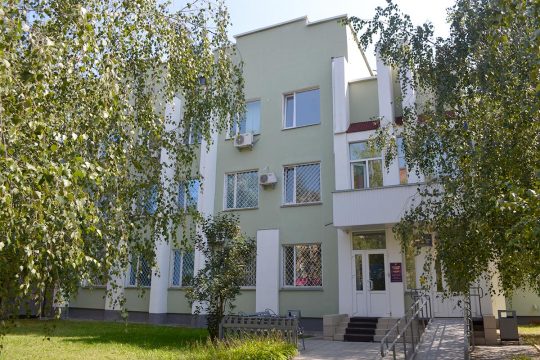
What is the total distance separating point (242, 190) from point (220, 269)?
6.59 metres

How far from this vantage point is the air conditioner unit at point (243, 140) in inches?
747

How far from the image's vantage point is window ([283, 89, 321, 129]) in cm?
1848

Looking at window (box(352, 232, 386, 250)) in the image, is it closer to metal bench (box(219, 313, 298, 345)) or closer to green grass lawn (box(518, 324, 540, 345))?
green grass lawn (box(518, 324, 540, 345))

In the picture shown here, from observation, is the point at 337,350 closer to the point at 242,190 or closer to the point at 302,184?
the point at 302,184

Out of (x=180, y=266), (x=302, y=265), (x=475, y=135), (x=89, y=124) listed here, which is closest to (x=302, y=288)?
(x=302, y=265)

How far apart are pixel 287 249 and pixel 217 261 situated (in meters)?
5.05

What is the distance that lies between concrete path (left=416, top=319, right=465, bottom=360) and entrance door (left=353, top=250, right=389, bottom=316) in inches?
82.4

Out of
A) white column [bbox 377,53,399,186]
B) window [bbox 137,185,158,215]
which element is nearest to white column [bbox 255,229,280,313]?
white column [bbox 377,53,399,186]

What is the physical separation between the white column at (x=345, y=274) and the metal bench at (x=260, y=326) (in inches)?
182

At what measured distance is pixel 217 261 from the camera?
1320cm

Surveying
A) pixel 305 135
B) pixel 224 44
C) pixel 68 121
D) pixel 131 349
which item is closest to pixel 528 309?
pixel 305 135

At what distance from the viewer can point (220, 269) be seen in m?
13.0

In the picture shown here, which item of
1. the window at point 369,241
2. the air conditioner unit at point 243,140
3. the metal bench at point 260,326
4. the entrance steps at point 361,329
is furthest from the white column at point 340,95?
the metal bench at point 260,326

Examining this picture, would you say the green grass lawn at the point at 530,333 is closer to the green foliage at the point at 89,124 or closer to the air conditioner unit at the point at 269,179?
the air conditioner unit at the point at 269,179
